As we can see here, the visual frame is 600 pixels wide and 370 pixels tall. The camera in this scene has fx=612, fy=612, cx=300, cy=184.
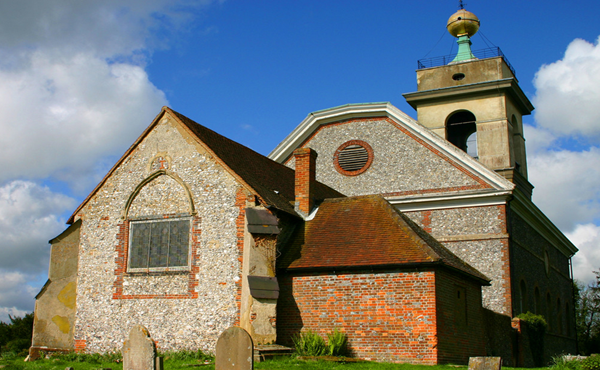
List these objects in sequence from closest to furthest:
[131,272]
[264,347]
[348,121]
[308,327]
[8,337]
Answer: [264,347] → [308,327] → [131,272] → [8,337] → [348,121]

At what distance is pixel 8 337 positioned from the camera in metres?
27.2

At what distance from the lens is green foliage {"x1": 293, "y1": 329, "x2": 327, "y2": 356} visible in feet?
53.0

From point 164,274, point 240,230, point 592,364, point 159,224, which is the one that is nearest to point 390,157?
point 240,230

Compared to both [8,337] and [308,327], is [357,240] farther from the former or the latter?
[8,337]

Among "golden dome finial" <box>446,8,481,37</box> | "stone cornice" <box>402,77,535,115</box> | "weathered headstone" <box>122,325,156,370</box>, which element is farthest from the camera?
"golden dome finial" <box>446,8,481,37</box>

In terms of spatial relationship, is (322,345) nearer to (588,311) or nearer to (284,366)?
(284,366)

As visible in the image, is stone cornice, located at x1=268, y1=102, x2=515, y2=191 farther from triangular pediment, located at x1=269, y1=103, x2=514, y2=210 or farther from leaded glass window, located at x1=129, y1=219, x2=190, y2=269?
→ leaded glass window, located at x1=129, y1=219, x2=190, y2=269

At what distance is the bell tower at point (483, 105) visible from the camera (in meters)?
30.1

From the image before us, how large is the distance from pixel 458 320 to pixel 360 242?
3545 mm

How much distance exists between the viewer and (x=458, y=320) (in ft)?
Result: 57.4

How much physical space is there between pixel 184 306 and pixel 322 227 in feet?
16.0

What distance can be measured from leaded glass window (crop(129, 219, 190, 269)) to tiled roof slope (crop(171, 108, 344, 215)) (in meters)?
2.39

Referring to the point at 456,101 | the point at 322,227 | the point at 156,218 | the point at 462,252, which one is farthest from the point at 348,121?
the point at 156,218

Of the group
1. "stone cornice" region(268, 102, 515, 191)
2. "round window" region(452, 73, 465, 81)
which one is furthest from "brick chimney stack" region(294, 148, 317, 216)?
"round window" region(452, 73, 465, 81)
